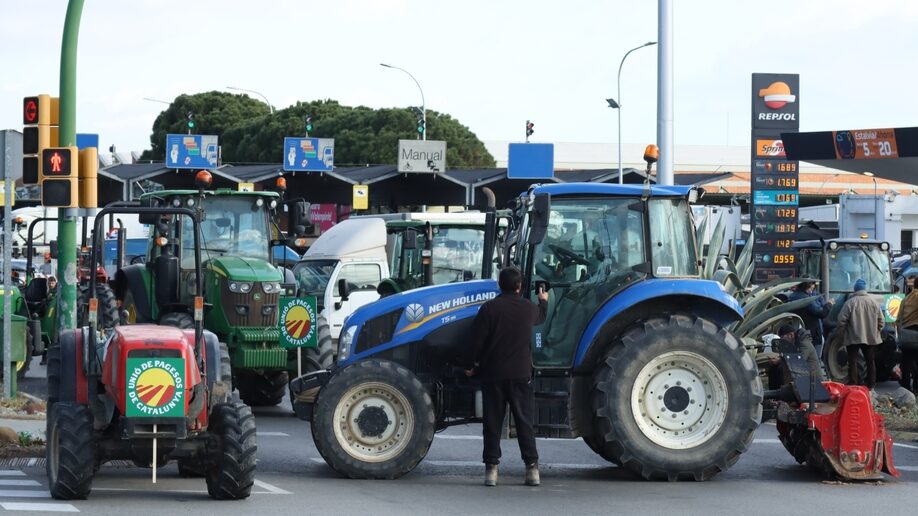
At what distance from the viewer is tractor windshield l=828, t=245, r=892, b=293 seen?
27.2 metres

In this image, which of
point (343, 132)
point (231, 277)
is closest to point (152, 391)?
point (231, 277)

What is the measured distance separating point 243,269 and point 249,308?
55 cm

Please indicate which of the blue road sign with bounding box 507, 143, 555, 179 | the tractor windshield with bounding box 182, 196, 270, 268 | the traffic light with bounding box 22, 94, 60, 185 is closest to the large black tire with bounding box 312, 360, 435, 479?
the traffic light with bounding box 22, 94, 60, 185

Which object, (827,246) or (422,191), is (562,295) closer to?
(827,246)

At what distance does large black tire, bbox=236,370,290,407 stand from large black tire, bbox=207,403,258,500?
838 cm

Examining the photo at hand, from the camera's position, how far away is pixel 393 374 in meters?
12.3

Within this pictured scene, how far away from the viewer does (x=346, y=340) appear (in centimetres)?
1311

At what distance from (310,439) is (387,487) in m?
3.81

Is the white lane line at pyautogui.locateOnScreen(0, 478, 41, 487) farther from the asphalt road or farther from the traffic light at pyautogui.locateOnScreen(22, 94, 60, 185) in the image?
the traffic light at pyautogui.locateOnScreen(22, 94, 60, 185)

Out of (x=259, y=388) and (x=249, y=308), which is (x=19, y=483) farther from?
(x=259, y=388)

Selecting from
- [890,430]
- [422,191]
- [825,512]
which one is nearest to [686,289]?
[825,512]

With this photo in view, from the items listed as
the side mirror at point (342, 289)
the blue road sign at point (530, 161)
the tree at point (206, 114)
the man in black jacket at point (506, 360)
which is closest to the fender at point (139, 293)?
the side mirror at point (342, 289)

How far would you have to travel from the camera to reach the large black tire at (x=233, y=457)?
10656 mm

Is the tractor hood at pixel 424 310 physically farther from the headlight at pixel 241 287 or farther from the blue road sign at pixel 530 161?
the blue road sign at pixel 530 161
